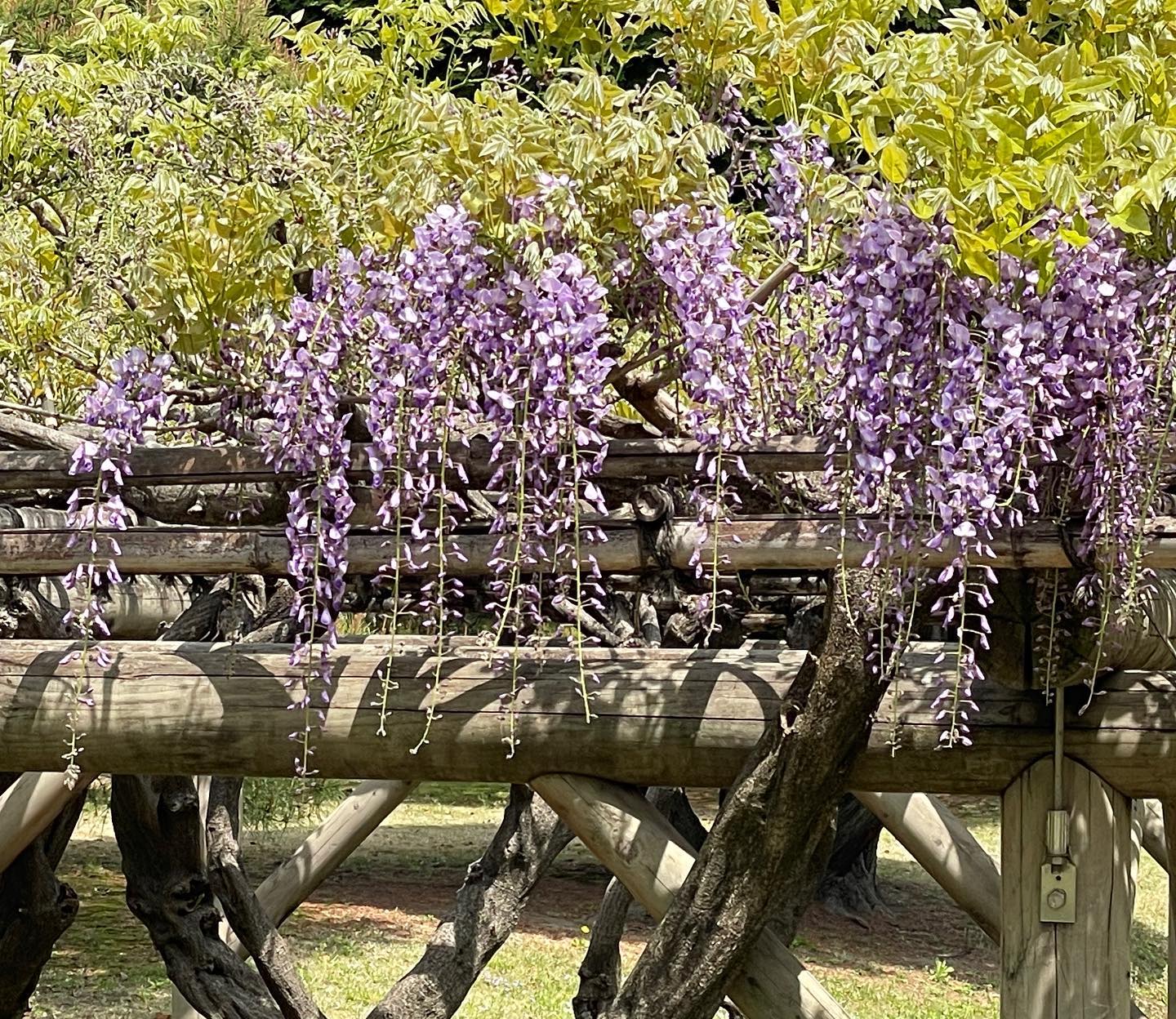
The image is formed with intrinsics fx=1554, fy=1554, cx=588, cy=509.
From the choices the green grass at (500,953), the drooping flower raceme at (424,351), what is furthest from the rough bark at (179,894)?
the green grass at (500,953)

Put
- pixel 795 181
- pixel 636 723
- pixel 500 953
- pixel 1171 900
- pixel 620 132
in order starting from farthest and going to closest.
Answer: pixel 500 953 < pixel 1171 900 < pixel 636 723 < pixel 795 181 < pixel 620 132

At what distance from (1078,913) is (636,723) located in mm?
802

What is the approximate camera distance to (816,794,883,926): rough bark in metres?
10.4

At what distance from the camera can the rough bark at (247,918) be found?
4203 millimetres

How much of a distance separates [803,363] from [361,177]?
0.80 m

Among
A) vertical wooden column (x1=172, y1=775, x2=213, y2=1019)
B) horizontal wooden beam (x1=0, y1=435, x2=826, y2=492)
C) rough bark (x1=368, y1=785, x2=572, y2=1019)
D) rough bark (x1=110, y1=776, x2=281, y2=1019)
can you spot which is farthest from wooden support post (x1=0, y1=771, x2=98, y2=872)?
rough bark (x1=368, y1=785, x2=572, y2=1019)

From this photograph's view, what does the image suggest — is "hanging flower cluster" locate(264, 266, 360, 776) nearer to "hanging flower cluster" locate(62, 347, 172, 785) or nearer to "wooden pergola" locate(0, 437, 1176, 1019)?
"wooden pergola" locate(0, 437, 1176, 1019)

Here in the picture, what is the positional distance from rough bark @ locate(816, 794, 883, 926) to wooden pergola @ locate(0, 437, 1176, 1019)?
7.64m

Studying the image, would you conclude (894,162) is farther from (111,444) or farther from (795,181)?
(111,444)

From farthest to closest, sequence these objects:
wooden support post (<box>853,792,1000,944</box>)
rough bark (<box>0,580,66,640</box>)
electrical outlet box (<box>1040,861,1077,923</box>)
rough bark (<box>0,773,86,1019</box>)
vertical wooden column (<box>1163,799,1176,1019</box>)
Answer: rough bark (<box>0,773,86,1019</box>), rough bark (<box>0,580,66,640</box>), wooden support post (<box>853,792,1000,944</box>), vertical wooden column (<box>1163,799,1176,1019</box>), electrical outlet box (<box>1040,861,1077,923</box>)

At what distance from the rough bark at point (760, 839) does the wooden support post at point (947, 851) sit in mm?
1022

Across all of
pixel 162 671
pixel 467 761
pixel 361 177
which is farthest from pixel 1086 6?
pixel 162 671

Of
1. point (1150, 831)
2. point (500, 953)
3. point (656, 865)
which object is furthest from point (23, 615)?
point (500, 953)

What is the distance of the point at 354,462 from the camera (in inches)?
97.9
